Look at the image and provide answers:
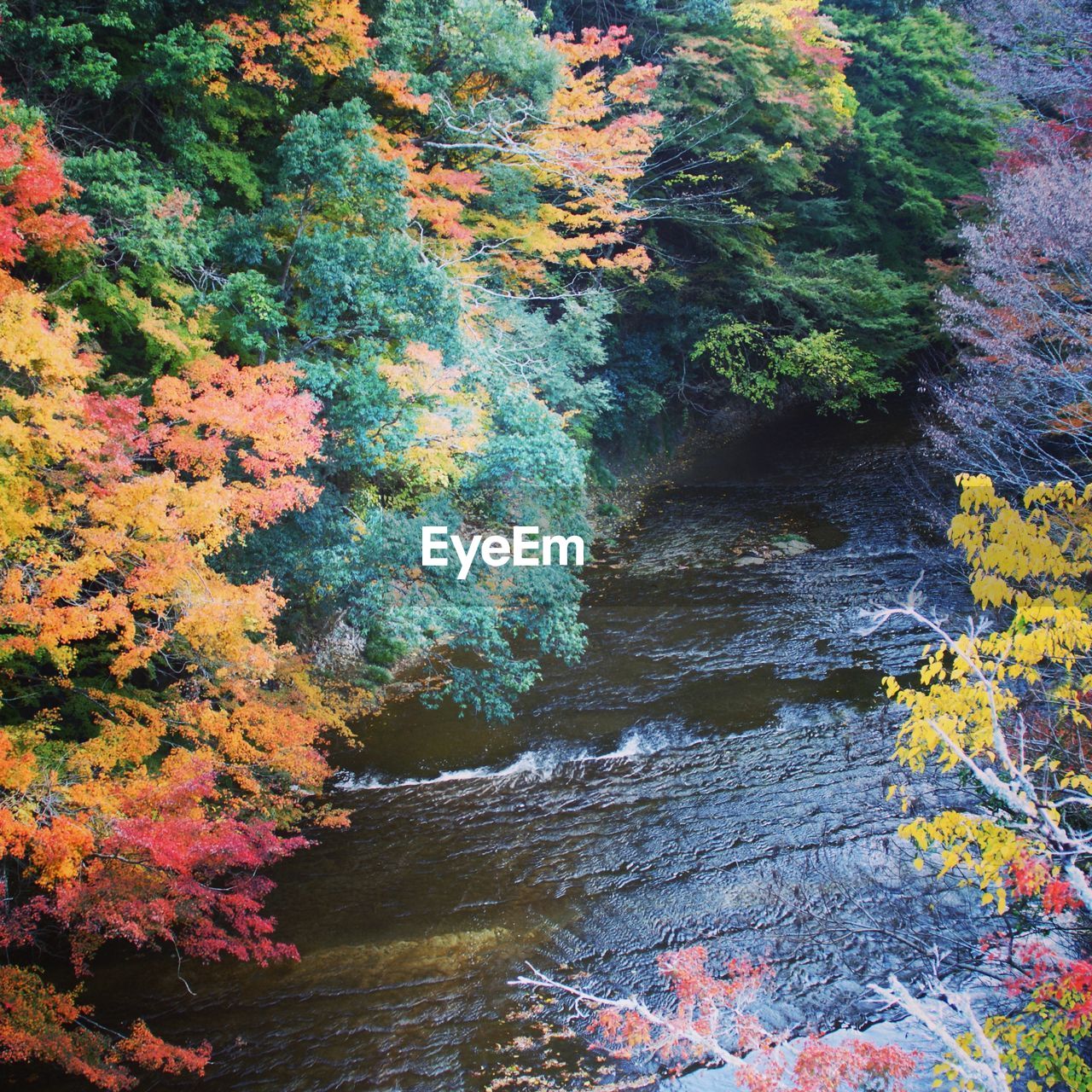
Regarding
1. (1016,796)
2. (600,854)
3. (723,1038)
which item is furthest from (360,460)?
(1016,796)

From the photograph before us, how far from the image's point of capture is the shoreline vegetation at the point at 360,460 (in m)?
5.75

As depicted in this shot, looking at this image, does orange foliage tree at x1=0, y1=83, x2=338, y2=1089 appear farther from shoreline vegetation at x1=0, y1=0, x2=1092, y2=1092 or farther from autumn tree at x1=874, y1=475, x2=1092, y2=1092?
autumn tree at x1=874, y1=475, x2=1092, y2=1092

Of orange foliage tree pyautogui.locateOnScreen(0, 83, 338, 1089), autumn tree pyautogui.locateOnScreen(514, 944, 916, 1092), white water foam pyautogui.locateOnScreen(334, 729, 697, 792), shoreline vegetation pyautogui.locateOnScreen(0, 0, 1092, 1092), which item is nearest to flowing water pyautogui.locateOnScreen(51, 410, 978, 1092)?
white water foam pyautogui.locateOnScreen(334, 729, 697, 792)

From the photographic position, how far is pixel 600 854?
8.65m

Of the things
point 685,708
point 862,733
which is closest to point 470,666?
point 685,708

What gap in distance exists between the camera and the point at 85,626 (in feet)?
21.5

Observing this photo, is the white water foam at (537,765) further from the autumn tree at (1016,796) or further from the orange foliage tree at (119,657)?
the autumn tree at (1016,796)

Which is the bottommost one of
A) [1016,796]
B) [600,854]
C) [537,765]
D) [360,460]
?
[600,854]

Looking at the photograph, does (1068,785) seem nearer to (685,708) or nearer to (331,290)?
(685,708)

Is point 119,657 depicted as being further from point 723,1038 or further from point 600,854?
point 723,1038

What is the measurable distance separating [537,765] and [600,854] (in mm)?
1726

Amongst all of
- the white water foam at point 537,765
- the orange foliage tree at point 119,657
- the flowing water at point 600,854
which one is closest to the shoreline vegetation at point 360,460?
the orange foliage tree at point 119,657

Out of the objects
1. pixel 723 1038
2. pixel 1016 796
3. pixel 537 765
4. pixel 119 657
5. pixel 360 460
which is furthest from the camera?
pixel 537 765

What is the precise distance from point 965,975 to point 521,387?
27.0 feet
